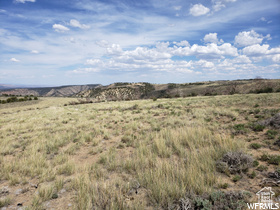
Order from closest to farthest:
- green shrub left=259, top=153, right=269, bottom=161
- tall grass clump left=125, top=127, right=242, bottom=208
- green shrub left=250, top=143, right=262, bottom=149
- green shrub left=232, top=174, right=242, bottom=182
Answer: tall grass clump left=125, top=127, right=242, bottom=208 < green shrub left=232, top=174, right=242, bottom=182 < green shrub left=259, top=153, right=269, bottom=161 < green shrub left=250, top=143, right=262, bottom=149

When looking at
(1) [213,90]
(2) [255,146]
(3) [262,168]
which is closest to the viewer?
(3) [262,168]

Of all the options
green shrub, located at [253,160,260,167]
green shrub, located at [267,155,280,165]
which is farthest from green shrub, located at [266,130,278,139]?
green shrub, located at [253,160,260,167]

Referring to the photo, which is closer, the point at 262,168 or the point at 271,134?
the point at 262,168

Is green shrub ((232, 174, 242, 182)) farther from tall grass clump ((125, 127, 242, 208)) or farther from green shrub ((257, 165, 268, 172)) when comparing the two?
green shrub ((257, 165, 268, 172))

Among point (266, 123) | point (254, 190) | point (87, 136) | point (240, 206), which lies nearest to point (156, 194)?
point (240, 206)

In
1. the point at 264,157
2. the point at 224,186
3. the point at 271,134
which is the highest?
the point at 271,134

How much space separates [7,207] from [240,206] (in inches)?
219

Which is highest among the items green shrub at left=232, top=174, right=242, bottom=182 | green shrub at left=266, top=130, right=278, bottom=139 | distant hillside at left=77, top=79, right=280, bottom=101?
distant hillside at left=77, top=79, right=280, bottom=101

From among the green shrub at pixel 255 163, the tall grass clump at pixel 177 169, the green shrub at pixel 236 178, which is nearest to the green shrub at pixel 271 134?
the tall grass clump at pixel 177 169

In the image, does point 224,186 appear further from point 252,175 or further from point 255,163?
point 255,163

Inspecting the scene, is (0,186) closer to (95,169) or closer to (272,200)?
(95,169)

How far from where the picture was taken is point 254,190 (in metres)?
3.37

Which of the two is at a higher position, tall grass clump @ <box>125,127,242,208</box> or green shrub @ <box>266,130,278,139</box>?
green shrub @ <box>266,130,278,139</box>

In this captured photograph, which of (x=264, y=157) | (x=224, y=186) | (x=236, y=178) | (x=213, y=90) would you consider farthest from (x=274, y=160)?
(x=213, y=90)
